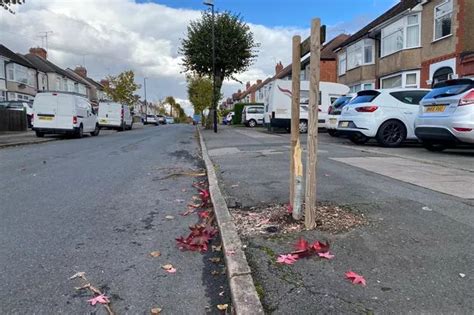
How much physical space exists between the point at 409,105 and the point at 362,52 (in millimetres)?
16701

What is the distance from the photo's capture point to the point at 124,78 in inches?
2406

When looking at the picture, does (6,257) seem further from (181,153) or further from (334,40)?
(334,40)

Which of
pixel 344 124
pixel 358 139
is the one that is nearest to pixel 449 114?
pixel 344 124

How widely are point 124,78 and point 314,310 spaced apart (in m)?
62.6

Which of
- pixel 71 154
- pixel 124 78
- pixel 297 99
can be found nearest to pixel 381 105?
pixel 297 99

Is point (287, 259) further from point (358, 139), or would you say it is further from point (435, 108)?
point (358, 139)

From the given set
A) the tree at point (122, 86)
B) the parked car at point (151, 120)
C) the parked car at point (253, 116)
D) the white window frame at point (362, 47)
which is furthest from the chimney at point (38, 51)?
the white window frame at point (362, 47)

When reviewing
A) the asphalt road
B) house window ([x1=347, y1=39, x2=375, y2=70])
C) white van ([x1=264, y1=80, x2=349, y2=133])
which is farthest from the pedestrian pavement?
house window ([x1=347, y1=39, x2=375, y2=70])

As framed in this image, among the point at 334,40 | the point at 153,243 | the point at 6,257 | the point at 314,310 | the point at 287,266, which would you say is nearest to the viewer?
the point at 314,310

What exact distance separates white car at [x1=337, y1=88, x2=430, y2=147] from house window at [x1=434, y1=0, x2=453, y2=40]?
31.3 ft

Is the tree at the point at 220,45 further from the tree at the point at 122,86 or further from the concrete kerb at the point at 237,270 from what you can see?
the tree at the point at 122,86

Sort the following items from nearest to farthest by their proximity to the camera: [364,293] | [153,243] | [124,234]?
[364,293], [153,243], [124,234]

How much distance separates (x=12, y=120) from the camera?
25.0 meters

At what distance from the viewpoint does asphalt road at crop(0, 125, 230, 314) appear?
9.41ft
